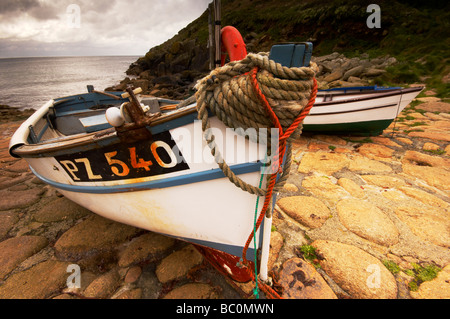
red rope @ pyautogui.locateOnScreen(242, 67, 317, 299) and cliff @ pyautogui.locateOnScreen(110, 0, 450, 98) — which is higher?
cliff @ pyautogui.locateOnScreen(110, 0, 450, 98)

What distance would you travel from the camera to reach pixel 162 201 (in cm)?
171

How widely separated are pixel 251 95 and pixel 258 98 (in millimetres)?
44

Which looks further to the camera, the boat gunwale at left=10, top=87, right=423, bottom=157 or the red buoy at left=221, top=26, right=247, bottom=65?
the red buoy at left=221, top=26, right=247, bottom=65

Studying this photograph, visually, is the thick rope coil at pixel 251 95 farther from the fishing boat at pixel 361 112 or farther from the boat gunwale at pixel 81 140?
the fishing boat at pixel 361 112

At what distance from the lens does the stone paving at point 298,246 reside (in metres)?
1.78

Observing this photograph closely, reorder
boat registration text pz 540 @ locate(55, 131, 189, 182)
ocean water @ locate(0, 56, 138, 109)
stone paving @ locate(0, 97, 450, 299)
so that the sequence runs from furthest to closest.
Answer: ocean water @ locate(0, 56, 138, 109), stone paving @ locate(0, 97, 450, 299), boat registration text pz 540 @ locate(55, 131, 189, 182)

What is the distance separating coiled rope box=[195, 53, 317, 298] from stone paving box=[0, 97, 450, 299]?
1.16m

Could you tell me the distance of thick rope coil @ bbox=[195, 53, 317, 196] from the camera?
1.12 m

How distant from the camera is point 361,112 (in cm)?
426

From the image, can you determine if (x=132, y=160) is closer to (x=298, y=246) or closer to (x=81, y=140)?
(x=81, y=140)

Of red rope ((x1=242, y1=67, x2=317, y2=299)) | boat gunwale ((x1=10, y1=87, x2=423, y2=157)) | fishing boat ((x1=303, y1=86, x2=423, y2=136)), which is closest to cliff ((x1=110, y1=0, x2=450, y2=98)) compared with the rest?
boat gunwale ((x1=10, y1=87, x2=423, y2=157))

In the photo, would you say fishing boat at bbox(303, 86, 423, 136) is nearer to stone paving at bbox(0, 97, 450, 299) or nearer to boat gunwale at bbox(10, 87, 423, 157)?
stone paving at bbox(0, 97, 450, 299)

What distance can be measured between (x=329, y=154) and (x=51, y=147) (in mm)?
4166
